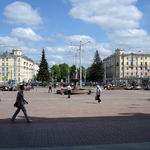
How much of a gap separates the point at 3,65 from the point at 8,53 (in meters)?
9.36

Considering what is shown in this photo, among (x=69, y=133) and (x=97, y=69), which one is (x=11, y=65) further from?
(x=69, y=133)

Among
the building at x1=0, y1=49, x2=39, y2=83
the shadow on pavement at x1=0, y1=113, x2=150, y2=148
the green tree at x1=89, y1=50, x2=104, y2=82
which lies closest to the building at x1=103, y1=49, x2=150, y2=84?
the green tree at x1=89, y1=50, x2=104, y2=82

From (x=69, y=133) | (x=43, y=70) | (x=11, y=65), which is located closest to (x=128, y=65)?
(x=43, y=70)

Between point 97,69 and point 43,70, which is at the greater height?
point 97,69

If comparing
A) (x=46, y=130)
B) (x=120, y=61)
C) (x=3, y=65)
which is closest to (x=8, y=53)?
(x=3, y=65)

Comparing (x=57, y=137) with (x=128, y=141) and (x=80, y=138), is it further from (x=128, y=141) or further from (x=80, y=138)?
(x=128, y=141)

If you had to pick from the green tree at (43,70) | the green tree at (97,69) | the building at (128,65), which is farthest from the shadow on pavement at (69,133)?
the green tree at (97,69)

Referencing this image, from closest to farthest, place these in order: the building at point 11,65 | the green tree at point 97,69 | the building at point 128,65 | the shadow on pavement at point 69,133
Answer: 1. the shadow on pavement at point 69,133
2. the building at point 128,65
3. the green tree at point 97,69
4. the building at point 11,65

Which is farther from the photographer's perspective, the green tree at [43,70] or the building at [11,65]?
the building at [11,65]

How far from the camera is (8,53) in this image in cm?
18712

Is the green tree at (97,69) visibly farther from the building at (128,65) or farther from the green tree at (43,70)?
the green tree at (43,70)

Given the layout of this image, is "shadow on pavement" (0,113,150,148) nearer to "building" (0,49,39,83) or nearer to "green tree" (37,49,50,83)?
"green tree" (37,49,50,83)

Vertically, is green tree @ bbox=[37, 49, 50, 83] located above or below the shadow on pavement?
above

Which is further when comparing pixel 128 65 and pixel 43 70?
pixel 128 65
